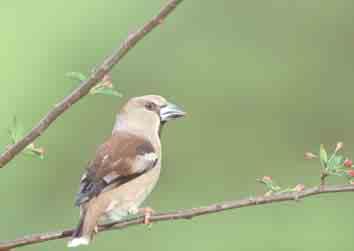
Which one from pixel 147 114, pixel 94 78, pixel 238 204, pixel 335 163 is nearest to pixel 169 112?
pixel 147 114

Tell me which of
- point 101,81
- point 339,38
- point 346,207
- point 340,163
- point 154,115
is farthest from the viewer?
point 339,38

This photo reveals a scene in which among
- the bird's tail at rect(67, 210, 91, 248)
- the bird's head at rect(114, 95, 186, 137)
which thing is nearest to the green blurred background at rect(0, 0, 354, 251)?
the bird's head at rect(114, 95, 186, 137)

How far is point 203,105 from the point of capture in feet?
38.6

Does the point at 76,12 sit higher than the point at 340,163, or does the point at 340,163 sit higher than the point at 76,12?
the point at 76,12

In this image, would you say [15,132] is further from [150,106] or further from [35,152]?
[150,106]

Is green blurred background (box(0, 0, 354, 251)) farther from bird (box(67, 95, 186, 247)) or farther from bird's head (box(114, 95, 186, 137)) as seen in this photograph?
bird (box(67, 95, 186, 247))

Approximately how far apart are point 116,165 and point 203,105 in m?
6.42

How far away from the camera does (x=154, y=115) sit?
634 cm

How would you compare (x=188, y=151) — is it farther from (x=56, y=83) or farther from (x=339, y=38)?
(x=339, y=38)

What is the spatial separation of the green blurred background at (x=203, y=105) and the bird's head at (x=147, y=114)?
8.87 feet

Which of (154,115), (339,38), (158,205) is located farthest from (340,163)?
(339,38)

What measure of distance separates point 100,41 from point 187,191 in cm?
201

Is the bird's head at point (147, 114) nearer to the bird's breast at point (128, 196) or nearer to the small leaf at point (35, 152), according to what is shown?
the bird's breast at point (128, 196)

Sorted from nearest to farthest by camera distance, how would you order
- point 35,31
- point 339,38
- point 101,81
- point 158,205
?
point 101,81 → point 158,205 → point 35,31 → point 339,38
